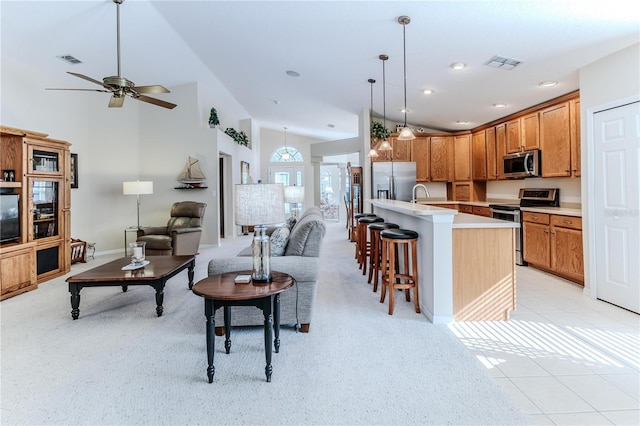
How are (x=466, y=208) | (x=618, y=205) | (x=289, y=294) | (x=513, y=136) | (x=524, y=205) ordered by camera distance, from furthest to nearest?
(x=466, y=208) < (x=513, y=136) < (x=524, y=205) < (x=618, y=205) < (x=289, y=294)

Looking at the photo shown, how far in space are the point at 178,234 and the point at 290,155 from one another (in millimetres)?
6520

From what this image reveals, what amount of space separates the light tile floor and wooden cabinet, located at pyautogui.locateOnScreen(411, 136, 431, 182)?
3511mm

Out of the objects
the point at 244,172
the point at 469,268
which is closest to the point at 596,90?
the point at 469,268

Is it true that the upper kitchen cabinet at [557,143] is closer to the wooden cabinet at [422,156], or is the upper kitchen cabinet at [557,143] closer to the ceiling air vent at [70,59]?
the wooden cabinet at [422,156]

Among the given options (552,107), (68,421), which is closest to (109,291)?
(68,421)

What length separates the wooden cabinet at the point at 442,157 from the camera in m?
6.36

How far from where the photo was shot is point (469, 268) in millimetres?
2703

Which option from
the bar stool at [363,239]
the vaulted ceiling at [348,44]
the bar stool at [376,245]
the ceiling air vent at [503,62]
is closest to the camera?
the vaulted ceiling at [348,44]

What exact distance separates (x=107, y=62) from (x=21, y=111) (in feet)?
4.39

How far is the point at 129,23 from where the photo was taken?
3.96 m

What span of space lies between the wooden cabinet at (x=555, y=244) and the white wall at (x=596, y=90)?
0.25m

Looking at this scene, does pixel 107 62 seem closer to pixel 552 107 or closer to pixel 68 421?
pixel 68 421

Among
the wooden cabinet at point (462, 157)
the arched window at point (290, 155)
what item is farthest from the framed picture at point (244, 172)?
the wooden cabinet at point (462, 157)

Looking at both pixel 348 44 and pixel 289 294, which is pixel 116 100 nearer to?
pixel 348 44
